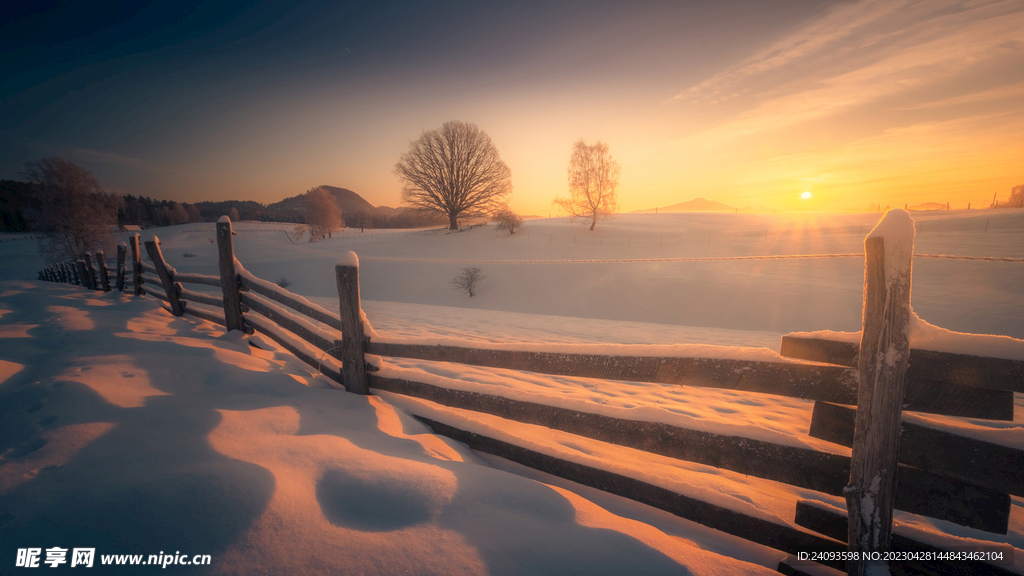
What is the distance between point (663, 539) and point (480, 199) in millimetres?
32532

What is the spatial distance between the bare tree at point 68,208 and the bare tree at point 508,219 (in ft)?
96.5

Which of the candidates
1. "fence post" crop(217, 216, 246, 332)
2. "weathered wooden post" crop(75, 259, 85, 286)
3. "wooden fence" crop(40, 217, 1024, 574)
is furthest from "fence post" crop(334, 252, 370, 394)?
"weathered wooden post" crop(75, 259, 85, 286)

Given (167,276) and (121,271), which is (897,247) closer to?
(167,276)

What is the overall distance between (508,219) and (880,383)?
3079 cm

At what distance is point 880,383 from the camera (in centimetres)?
140

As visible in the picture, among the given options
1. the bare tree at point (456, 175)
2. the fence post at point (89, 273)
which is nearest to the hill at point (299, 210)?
the bare tree at point (456, 175)

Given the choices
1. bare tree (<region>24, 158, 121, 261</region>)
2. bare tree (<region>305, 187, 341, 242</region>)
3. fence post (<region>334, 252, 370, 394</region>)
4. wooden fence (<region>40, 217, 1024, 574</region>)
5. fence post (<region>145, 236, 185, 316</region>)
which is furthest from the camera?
bare tree (<region>305, 187, 341, 242</region>)

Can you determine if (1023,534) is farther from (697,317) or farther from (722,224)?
(722,224)

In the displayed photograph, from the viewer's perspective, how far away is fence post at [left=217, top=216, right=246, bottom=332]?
474cm

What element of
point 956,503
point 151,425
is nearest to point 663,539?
point 956,503

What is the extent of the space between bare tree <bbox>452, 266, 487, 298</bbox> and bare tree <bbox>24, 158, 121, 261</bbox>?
2650 cm

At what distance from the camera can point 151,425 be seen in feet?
6.57

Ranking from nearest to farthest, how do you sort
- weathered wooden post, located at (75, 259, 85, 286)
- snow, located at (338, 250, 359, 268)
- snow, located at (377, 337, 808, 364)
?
snow, located at (377, 337, 808, 364)
snow, located at (338, 250, 359, 268)
weathered wooden post, located at (75, 259, 85, 286)

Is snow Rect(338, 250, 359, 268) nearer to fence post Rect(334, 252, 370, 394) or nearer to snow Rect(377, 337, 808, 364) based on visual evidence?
fence post Rect(334, 252, 370, 394)
